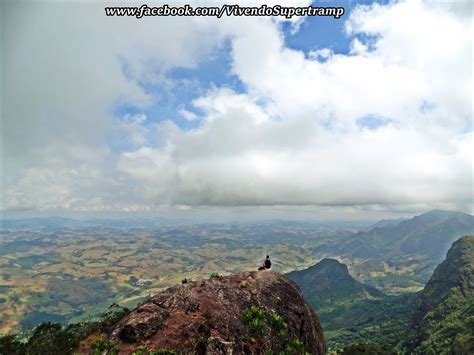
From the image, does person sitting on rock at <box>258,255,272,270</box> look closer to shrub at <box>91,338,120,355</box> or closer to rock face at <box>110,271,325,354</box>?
rock face at <box>110,271,325,354</box>

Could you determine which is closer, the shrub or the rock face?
the shrub

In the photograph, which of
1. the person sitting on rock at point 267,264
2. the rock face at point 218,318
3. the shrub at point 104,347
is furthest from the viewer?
the person sitting on rock at point 267,264

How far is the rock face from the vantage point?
39469 millimetres

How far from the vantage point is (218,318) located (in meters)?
44.5

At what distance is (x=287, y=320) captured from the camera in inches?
2004

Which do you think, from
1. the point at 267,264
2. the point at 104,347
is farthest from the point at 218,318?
the point at 267,264

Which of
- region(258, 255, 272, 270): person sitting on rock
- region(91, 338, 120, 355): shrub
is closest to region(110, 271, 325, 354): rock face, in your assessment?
region(258, 255, 272, 270): person sitting on rock

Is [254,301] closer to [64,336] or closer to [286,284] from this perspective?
[286,284]

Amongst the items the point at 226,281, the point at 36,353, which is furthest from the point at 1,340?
the point at 226,281

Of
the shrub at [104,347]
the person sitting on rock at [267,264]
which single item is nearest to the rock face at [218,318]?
the person sitting on rock at [267,264]

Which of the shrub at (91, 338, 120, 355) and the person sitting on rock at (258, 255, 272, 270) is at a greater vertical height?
the person sitting on rock at (258, 255, 272, 270)

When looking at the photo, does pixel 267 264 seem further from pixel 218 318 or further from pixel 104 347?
pixel 104 347

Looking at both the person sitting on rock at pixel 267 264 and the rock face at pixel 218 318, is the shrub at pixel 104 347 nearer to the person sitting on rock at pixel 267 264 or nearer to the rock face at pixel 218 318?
the rock face at pixel 218 318

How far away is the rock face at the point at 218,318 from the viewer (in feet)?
129
